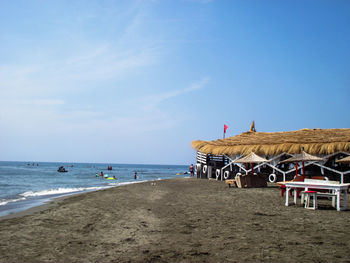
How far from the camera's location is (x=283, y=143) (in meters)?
19.4

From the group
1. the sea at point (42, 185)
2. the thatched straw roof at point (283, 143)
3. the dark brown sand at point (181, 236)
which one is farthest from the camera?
the thatched straw roof at point (283, 143)

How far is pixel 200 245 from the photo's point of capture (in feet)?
16.4

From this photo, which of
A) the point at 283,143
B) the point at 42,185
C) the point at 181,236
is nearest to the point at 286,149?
the point at 283,143

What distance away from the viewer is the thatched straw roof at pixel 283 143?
17.5 metres

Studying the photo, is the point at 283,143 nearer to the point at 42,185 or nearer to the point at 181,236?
the point at 181,236

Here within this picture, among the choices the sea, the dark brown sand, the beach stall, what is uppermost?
the beach stall

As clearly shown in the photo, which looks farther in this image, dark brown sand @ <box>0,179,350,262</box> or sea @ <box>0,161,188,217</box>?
sea @ <box>0,161,188,217</box>

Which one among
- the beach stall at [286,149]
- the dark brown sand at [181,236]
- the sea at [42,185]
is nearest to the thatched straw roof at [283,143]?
the beach stall at [286,149]

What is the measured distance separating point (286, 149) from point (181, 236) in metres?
15.3

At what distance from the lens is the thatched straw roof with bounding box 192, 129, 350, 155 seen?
17.5 meters

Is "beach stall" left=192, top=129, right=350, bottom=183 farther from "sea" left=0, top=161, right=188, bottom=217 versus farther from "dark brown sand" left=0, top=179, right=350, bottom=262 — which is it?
"sea" left=0, top=161, right=188, bottom=217

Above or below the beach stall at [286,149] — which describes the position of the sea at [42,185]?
below

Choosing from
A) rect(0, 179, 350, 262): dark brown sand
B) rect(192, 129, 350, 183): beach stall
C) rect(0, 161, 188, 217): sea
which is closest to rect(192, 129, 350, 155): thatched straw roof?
rect(192, 129, 350, 183): beach stall

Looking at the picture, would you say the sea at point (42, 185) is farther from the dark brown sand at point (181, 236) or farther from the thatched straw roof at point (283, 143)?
the thatched straw roof at point (283, 143)
